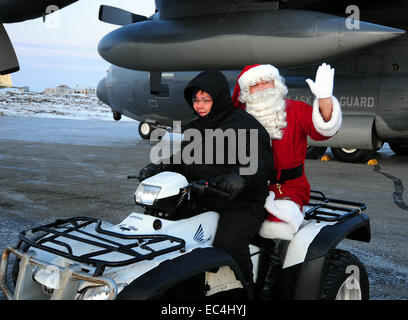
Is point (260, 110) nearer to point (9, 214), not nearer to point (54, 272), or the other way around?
point (54, 272)

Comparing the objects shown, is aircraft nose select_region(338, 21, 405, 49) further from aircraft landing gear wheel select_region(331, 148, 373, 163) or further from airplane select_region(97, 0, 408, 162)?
aircraft landing gear wheel select_region(331, 148, 373, 163)

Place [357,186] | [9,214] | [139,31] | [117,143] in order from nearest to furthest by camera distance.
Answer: [9,214], [357,186], [139,31], [117,143]

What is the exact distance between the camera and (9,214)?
234 inches

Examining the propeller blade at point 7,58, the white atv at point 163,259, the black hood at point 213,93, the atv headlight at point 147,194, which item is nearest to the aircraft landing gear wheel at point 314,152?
the propeller blade at point 7,58

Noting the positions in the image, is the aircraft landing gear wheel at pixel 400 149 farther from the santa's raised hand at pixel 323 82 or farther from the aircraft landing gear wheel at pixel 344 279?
the santa's raised hand at pixel 323 82

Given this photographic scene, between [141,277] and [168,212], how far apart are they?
53 centimetres

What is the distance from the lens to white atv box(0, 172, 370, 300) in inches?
73.8

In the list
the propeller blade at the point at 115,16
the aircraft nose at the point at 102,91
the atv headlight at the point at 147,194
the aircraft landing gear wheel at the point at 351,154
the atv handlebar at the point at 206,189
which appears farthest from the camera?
the aircraft nose at the point at 102,91

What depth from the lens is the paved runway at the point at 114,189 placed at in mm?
4660

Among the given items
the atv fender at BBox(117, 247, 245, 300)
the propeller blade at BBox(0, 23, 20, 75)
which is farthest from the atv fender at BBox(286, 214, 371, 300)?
the propeller blade at BBox(0, 23, 20, 75)

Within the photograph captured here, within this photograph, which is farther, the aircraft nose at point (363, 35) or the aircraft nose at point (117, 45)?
the aircraft nose at point (117, 45)

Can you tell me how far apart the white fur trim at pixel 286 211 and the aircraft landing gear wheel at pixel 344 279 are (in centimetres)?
32

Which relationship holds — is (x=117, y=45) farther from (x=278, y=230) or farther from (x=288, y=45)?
(x=278, y=230)

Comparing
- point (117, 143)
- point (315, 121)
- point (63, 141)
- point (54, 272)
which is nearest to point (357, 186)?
point (315, 121)
